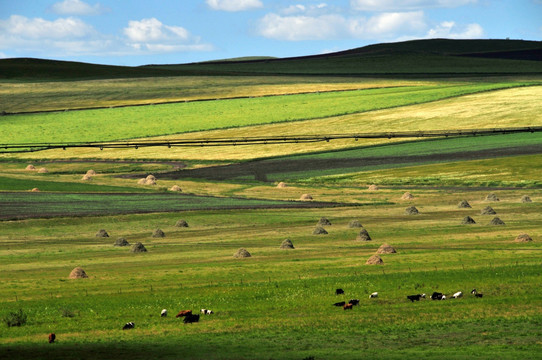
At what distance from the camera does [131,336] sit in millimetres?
24453

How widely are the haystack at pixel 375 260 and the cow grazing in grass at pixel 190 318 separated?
11414 millimetres

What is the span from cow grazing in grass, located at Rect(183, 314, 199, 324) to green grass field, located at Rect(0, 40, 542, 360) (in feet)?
0.73

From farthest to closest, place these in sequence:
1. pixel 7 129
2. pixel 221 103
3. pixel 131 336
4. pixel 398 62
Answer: pixel 398 62 < pixel 221 103 < pixel 7 129 < pixel 131 336

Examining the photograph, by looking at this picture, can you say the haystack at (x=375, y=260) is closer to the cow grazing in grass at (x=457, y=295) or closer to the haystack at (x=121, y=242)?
the cow grazing in grass at (x=457, y=295)

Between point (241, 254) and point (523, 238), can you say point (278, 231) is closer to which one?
point (241, 254)

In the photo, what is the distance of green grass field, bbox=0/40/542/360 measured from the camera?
24.2m

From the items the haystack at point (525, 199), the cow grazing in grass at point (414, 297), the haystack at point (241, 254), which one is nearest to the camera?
the cow grazing in grass at point (414, 297)

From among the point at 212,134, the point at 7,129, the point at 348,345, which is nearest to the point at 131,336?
the point at 348,345

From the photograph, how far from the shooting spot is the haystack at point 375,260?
1423 inches

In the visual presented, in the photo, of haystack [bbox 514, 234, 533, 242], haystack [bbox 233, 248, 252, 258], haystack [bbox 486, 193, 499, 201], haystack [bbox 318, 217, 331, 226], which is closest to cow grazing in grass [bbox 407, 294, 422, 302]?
haystack [bbox 233, 248, 252, 258]

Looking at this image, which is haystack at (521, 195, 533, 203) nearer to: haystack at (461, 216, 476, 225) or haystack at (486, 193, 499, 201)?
haystack at (486, 193, 499, 201)

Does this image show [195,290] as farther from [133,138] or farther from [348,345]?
[133,138]

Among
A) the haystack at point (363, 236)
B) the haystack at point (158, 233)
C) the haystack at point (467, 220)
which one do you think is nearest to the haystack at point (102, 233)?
the haystack at point (158, 233)

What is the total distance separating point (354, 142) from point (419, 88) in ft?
137
